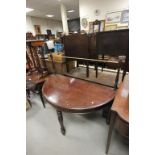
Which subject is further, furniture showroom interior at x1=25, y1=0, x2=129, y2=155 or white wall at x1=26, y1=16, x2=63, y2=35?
white wall at x1=26, y1=16, x2=63, y2=35

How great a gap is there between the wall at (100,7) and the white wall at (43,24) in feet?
13.8

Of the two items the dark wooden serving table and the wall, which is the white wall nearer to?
the wall

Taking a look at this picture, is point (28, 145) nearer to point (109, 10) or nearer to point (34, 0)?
point (109, 10)

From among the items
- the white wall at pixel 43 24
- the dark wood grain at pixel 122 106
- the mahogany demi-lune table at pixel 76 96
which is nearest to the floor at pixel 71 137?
the mahogany demi-lune table at pixel 76 96

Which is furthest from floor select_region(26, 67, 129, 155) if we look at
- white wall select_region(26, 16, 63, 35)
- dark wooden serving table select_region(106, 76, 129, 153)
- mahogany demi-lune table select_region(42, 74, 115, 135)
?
white wall select_region(26, 16, 63, 35)

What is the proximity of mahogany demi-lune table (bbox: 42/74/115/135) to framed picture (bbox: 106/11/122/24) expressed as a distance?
281 centimetres

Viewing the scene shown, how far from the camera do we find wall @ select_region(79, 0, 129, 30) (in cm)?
326

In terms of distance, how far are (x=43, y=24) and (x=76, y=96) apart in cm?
808

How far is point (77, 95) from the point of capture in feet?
4.05

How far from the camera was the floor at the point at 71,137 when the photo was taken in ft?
3.86

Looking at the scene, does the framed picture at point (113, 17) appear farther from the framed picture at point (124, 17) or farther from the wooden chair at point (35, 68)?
the wooden chair at point (35, 68)
